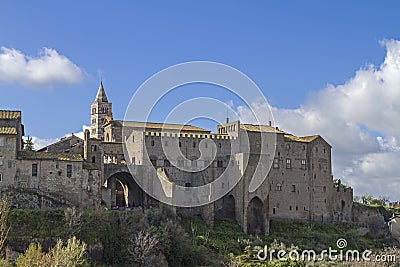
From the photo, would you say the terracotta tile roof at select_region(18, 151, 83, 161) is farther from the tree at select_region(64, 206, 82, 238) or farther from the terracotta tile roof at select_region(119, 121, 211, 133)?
the terracotta tile roof at select_region(119, 121, 211, 133)

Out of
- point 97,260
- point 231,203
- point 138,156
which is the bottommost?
point 97,260

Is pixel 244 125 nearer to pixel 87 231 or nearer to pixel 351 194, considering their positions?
pixel 351 194

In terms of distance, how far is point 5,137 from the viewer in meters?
54.1

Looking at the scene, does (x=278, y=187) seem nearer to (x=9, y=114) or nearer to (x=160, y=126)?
(x=160, y=126)

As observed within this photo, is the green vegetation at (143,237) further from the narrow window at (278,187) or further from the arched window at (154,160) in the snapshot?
the narrow window at (278,187)

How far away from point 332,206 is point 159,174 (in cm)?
2186

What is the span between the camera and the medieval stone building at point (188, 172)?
55.6m

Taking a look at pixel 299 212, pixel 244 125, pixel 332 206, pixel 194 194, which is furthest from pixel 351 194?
pixel 194 194

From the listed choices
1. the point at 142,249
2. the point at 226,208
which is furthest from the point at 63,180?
the point at 226,208

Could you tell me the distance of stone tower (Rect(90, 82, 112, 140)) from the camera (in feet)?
303

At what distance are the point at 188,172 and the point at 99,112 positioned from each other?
31.4 m

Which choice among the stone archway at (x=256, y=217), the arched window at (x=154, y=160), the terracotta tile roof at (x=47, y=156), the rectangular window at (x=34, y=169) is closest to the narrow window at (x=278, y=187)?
the stone archway at (x=256, y=217)

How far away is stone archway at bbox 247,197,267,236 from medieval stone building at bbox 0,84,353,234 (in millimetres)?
100

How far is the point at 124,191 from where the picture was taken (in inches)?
2675
